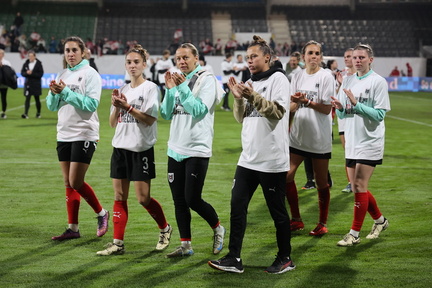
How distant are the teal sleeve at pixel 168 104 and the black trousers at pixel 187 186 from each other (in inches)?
17.0

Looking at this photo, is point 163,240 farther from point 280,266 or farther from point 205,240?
point 280,266

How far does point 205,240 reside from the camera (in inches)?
275

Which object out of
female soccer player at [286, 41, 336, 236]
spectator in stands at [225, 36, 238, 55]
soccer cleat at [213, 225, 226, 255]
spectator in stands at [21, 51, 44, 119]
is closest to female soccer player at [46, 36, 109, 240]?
soccer cleat at [213, 225, 226, 255]

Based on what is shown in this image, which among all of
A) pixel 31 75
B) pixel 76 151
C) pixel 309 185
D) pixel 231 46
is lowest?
pixel 309 185

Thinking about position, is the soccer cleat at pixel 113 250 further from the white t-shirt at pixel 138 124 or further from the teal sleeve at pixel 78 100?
the teal sleeve at pixel 78 100

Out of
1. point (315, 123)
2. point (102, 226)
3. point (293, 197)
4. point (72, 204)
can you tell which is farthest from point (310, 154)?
point (72, 204)

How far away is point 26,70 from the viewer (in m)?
19.9

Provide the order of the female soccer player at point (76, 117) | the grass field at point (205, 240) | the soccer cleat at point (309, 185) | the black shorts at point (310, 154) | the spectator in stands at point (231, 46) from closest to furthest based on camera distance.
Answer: the grass field at point (205, 240)
the female soccer player at point (76, 117)
the black shorts at point (310, 154)
the soccer cleat at point (309, 185)
the spectator in stands at point (231, 46)

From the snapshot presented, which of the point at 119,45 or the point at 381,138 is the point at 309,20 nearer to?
the point at 119,45

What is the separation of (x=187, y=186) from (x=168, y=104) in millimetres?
746

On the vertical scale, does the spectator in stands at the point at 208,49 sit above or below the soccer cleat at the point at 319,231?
above

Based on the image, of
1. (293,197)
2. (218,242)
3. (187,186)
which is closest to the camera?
(187,186)

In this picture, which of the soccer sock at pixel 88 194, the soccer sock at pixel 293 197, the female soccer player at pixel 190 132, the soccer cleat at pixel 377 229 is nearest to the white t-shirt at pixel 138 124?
the female soccer player at pixel 190 132

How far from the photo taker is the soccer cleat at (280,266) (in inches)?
227
